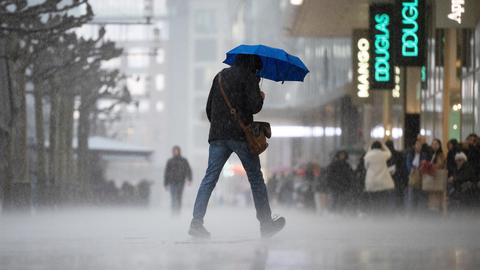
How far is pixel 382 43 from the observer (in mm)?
32469

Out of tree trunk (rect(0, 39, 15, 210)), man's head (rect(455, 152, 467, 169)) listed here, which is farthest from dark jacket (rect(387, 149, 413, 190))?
tree trunk (rect(0, 39, 15, 210))

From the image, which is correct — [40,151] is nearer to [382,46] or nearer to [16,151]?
[16,151]

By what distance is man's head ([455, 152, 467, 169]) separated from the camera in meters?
22.6

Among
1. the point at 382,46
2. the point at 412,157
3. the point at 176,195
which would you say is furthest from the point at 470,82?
the point at 176,195

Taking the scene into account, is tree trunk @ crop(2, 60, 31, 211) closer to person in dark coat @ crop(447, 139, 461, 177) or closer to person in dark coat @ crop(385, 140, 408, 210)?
person in dark coat @ crop(385, 140, 408, 210)

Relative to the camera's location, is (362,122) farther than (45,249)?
Yes

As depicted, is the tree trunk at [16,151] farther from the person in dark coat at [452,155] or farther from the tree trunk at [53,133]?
the person in dark coat at [452,155]

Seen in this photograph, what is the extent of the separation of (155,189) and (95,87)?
114m

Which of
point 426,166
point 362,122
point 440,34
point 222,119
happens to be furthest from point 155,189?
point 222,119

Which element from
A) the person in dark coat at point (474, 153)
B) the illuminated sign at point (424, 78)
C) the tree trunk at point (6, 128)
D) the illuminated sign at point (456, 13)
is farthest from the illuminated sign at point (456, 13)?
the illuminated sign at point (424, 78)

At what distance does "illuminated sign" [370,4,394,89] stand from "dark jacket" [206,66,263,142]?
19.6 metres

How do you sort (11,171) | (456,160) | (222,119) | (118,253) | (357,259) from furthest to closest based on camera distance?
1. (11,171)
2. (456,160)
3. (222,119)
4. (118,253)
5. (357,259)

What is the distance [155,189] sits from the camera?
160m

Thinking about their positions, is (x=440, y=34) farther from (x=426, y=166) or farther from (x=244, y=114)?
(x=244, y=114)
